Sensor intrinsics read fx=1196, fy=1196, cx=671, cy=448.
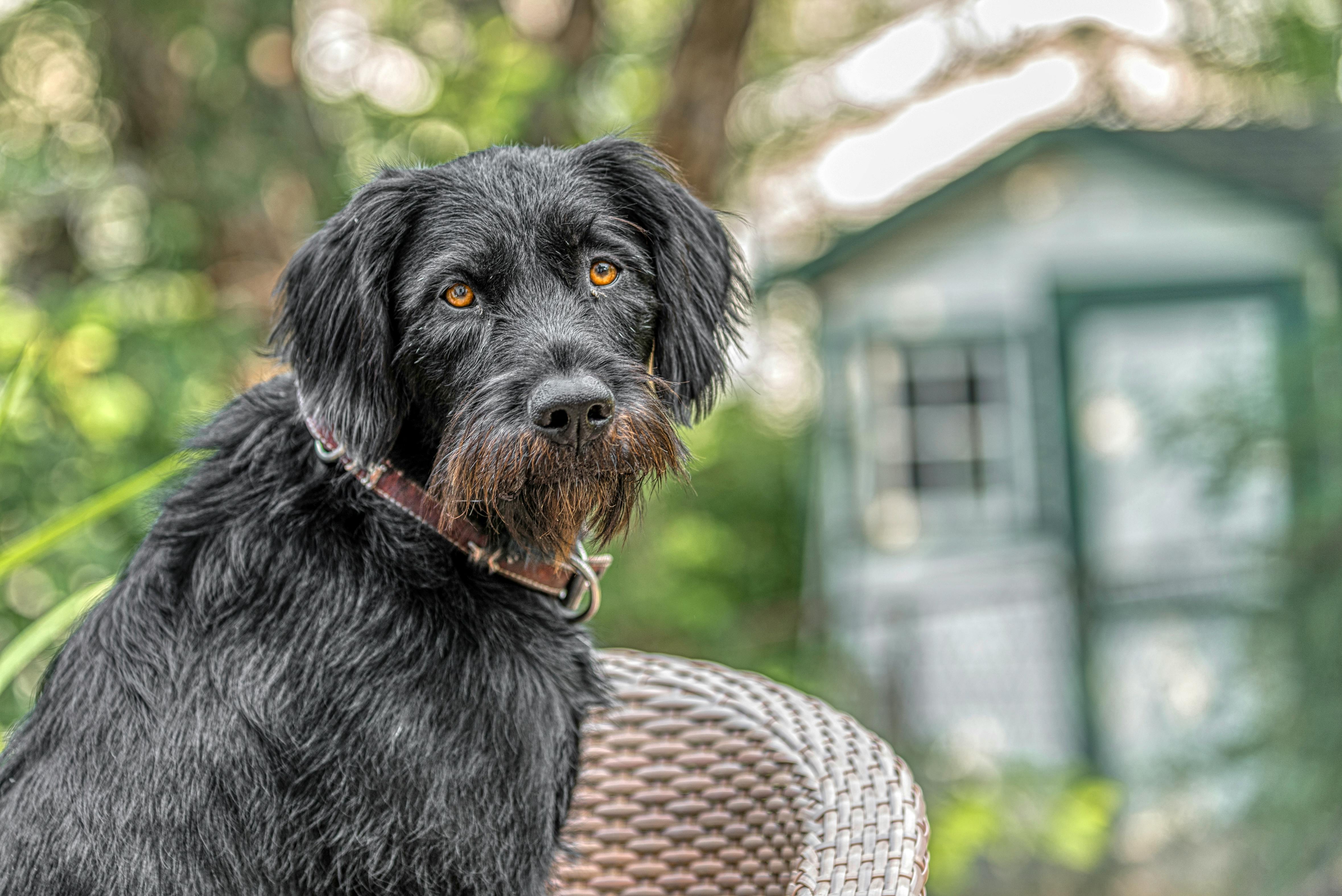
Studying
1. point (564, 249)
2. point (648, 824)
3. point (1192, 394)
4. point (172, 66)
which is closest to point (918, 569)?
point (1192, 394)

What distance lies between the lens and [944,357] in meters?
8.83

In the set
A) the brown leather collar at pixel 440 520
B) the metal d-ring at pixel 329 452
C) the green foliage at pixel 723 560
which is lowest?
the green foliage at pixel 723 560

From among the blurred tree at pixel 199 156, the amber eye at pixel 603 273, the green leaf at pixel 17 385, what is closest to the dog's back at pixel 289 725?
the amber eye at pixel 603 273

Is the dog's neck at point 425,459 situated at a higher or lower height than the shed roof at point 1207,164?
lower

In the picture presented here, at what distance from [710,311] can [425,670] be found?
0.72m

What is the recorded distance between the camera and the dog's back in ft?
4.92

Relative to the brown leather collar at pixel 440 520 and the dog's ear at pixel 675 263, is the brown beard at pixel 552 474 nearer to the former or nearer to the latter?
the brown leather collar at pixel 440 520

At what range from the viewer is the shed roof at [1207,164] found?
26.0 feet

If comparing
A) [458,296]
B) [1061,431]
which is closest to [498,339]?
[458,296]

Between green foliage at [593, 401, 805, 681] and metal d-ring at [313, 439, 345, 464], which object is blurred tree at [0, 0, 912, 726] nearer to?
green foliage at [593, 401, 805, 681]

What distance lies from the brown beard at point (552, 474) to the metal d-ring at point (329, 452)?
0.13 m

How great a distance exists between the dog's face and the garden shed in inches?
200

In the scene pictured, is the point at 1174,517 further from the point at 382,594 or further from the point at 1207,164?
the point at 382,594

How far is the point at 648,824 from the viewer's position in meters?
2.17
